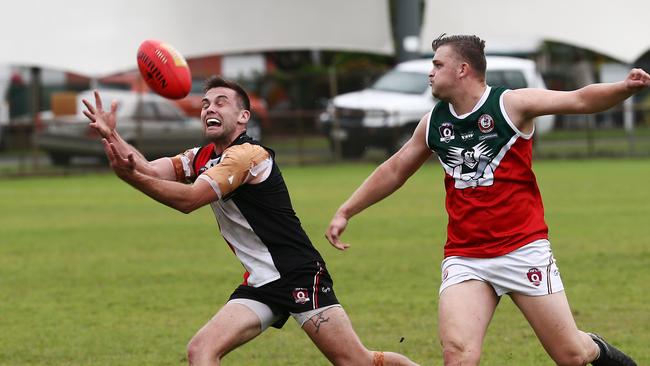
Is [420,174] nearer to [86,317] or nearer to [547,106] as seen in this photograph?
[86,317]

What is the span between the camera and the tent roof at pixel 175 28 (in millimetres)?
33375

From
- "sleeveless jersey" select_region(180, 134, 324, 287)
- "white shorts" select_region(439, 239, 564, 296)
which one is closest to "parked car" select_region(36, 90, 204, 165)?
"sleeveless jersey" select_region(180, 134, 324, 287)

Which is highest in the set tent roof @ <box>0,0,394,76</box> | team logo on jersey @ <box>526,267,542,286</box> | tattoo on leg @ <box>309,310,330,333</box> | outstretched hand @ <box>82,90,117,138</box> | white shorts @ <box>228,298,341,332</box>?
outstretched hand @ <box>82,90,117,138</box>

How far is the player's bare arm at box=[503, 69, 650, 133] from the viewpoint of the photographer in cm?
583

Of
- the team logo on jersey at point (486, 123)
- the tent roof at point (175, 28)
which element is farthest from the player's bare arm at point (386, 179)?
the tent roof at point (175, 28)

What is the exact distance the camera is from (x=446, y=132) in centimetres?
627

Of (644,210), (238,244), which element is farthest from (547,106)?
(644,210)

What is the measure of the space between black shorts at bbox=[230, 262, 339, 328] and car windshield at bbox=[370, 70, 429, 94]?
2087cm

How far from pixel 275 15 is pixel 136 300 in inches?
1075

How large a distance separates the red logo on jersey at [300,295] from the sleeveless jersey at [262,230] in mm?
114

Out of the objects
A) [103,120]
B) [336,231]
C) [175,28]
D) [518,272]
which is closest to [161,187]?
[103,120]

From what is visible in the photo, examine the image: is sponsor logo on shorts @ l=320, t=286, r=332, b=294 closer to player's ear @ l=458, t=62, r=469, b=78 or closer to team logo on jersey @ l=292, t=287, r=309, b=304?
team logo on jersey @ l=292, t=287, r=309, b=304

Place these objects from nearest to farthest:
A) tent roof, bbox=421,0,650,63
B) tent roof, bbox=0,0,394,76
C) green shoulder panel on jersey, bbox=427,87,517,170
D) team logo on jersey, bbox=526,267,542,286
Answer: team logo on jersey, bbox=526,267,542,286
green shoulder panel on jersey, bbox=427,87,517,170
tent roof, bbox=0,0,394,76
tent roof, bbox=421,0,650,63

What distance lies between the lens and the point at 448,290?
6102mm
